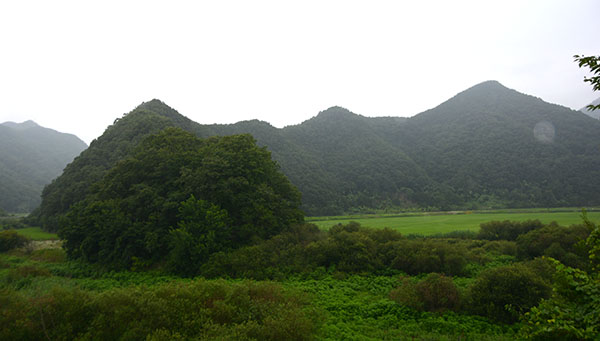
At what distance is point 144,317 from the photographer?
808 cm

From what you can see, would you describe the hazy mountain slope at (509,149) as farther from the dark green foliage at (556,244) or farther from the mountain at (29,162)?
the mountain at (29,162)

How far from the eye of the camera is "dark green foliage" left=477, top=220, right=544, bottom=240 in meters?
23.6

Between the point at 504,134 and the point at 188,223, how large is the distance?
95.5m

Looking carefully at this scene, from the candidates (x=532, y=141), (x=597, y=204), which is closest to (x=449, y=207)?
(x=597, y=204)

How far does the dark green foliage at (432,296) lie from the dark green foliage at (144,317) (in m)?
4.22

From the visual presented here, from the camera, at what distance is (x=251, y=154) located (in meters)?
23.1

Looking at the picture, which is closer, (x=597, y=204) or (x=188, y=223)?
(x=188, y=223)

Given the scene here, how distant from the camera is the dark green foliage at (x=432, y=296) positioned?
10.9 m

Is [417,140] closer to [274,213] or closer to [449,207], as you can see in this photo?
[449,207]

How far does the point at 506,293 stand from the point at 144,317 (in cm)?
1210

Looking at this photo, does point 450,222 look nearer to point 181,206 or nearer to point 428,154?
point 181,206

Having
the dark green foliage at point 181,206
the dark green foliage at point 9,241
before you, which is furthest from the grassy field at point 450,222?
the dark green foliage at point 9,241

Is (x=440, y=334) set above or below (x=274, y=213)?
below

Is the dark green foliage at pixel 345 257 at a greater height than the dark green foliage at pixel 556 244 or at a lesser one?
lesser
